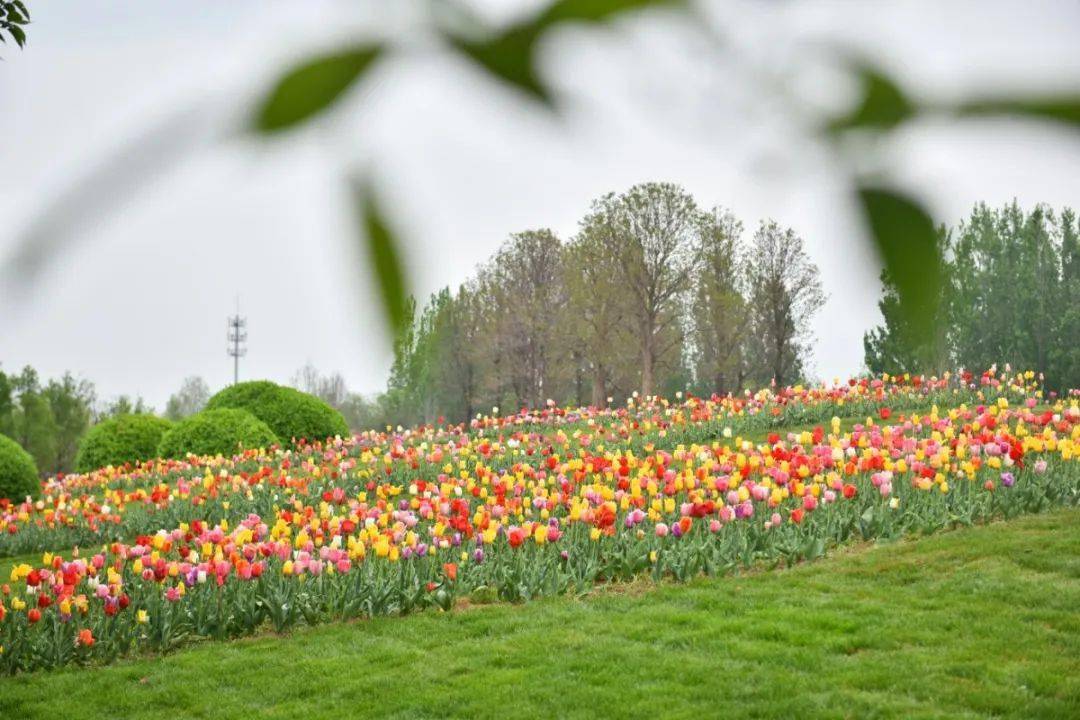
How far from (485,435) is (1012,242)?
13894mm

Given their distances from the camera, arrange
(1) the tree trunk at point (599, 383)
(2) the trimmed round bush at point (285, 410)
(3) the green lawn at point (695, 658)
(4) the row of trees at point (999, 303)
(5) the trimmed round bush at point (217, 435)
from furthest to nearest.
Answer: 1. (2) the trimmed round bush at point (285, 410)
2. (5) the trimmed round bush at point (217, 435)
3. (1) the tree trunk at point (599, 383)
4. (3) the green lawn at point (695, 658)
5. (4) the row of trees at point (999, 303)

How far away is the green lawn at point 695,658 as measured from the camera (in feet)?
15.6

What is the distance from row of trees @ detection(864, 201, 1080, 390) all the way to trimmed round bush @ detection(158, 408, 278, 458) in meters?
14.7

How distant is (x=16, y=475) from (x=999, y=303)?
15.2m

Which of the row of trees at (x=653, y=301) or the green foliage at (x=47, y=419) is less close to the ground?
the green foliage at (x=47, y=419)

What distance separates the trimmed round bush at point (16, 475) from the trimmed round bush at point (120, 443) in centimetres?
255

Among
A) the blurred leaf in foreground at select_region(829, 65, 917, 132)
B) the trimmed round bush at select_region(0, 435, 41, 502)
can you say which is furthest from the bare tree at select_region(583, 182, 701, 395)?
the trimmed round bush at select_region(0, 435, 41, 502)

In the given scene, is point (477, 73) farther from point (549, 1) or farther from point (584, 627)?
point (584, 627)

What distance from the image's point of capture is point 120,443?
17.3m

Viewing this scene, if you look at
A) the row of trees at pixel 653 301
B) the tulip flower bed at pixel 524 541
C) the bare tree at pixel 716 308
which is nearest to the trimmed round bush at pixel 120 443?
the tulip flower bed at pixel 524 541

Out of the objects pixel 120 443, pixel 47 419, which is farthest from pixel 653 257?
pixel 47 419

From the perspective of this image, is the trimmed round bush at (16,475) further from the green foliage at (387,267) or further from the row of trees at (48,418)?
the green foliage at (387,267)

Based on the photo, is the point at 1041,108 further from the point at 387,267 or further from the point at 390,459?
the point at 390,459

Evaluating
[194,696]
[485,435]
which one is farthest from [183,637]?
[485,435]
